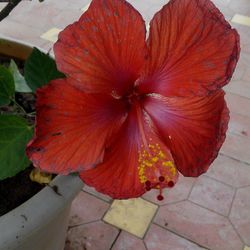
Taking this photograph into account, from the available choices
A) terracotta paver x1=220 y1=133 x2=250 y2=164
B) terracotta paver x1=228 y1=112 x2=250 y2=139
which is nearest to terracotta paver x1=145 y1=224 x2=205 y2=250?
terracotta paver x1=220 y1=133 x2=250 y2=164

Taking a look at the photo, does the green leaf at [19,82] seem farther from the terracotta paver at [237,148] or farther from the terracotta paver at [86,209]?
the terracotta paver at [237,148]

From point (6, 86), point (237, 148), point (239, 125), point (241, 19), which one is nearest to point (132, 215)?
point (237, 148)

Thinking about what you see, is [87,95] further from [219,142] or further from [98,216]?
[98,216]

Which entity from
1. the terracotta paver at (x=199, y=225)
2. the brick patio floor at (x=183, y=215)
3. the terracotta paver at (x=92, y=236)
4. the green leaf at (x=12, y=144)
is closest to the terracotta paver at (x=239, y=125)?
the brick patio floor at (x=183, y=215)

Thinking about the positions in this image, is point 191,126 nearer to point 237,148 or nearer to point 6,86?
point 6,86

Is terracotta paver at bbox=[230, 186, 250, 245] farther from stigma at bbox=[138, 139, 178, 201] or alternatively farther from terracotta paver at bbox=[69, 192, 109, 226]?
stigma at bbox=[138, 139, 178, 201]

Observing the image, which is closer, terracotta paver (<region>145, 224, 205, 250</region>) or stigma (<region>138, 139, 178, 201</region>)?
stigma (<region>138, 139, 178, 201</region>)
